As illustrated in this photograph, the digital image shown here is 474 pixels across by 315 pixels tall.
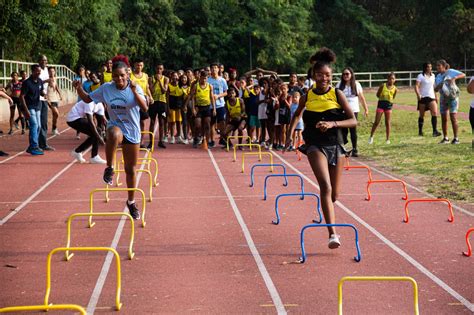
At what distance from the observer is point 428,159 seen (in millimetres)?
17422

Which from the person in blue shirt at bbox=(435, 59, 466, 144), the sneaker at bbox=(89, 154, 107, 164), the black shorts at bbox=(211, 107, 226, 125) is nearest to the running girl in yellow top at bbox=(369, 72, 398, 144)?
the person in blue shirt at bbox=(435, 59, 466, 144)

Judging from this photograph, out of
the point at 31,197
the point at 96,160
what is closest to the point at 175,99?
the point at 96,160

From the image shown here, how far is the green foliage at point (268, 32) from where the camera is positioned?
51875 mm

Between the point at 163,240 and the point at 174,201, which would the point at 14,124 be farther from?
the point at 163,240

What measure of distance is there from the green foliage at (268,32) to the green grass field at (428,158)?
22.5m

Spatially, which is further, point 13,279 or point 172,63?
point 172,63

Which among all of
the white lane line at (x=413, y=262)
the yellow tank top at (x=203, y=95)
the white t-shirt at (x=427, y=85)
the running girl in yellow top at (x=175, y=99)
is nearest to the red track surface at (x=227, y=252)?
the white lane line at (x=413, y=262)

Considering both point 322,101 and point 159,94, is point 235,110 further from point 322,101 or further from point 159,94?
point 322,101

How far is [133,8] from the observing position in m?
58.5

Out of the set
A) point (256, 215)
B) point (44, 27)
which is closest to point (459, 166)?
point (256, 215)

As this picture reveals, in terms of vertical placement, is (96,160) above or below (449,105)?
below

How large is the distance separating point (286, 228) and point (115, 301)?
375 cm

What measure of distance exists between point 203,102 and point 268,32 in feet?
138

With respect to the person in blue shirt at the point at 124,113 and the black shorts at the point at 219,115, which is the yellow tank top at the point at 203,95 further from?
the person in blue shirt at the point at 124,113
